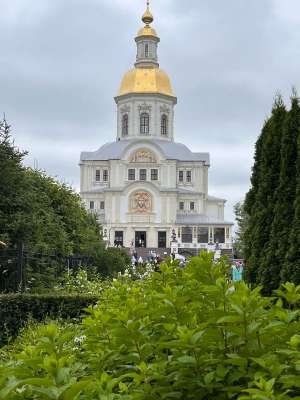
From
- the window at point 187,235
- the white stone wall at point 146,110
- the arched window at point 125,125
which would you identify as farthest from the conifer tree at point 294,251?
the arched window at point 125,125

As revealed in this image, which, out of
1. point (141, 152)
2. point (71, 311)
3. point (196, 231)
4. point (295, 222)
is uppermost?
point (141, 152)

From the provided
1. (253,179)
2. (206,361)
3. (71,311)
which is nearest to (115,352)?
(206,361)

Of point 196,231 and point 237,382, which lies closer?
point 237,382

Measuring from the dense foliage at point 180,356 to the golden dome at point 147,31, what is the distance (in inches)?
2987

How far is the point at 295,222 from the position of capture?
8.09 metres

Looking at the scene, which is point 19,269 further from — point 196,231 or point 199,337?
point 196,231

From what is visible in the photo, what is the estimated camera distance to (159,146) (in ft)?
232

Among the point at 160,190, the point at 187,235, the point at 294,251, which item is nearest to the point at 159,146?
the point at 160,190

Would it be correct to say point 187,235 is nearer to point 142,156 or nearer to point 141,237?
point 141,237

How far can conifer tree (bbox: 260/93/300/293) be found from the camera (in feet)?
27.7

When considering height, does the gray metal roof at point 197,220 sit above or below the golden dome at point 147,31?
below

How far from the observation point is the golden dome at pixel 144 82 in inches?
2950

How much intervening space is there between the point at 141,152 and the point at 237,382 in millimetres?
69266

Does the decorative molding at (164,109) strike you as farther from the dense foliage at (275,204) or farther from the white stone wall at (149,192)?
the dense foliage at (275,204)
